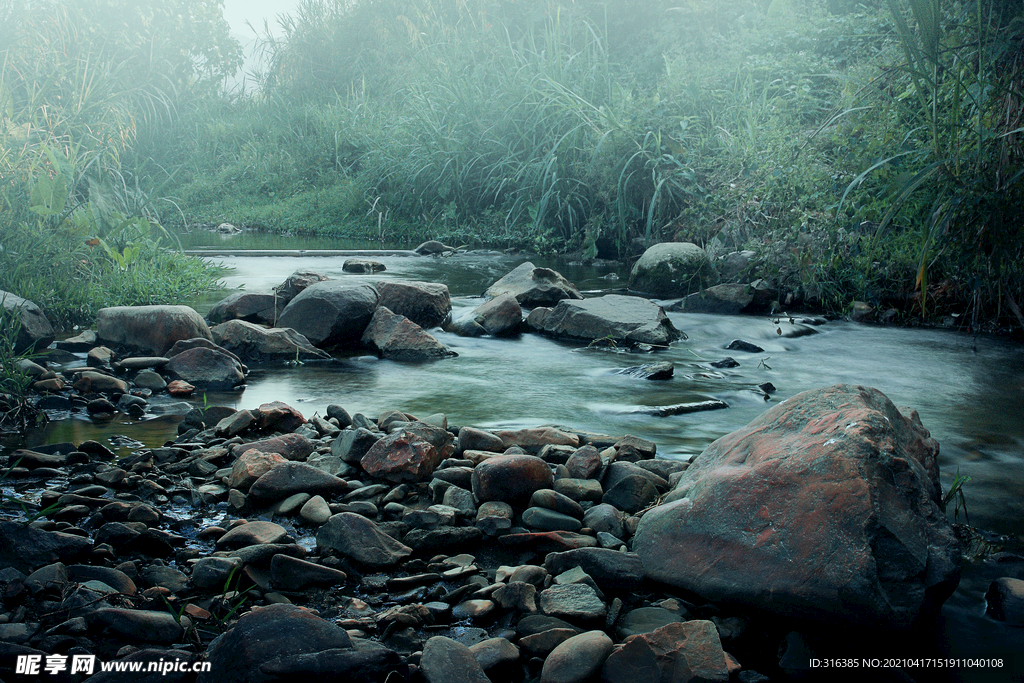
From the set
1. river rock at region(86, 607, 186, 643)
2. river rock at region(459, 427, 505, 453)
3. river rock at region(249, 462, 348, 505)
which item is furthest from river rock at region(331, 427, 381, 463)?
river rock at region(86, 607, 186, 643)

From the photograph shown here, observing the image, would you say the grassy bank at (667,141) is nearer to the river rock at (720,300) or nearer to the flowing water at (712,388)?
the river rock at (720,300)

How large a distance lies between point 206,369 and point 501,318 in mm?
2198

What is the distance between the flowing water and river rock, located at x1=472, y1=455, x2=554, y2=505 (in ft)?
2.79

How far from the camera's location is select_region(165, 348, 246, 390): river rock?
3.86m

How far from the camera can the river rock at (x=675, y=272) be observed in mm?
7089

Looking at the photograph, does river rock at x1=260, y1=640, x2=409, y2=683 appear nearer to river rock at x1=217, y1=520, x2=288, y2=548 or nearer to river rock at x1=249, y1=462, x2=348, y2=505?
river rock at x1=217, y1=520, x2=288, y2=548

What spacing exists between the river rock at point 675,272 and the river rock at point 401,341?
9.97 feet

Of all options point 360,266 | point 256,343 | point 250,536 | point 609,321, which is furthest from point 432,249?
A: point 250,536

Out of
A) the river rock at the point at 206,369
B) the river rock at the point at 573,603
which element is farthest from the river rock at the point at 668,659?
the river rock at the point at 206,369

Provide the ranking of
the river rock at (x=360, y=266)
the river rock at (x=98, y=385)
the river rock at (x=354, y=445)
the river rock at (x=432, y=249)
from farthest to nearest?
the river rock at (x=432, y=249), the river rock at (x=360, y=266), the river rock at (x=98, y=385), the river rock at (x=354, y=445)

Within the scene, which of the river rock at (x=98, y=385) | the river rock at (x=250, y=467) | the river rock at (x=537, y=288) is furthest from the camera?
the river rock at (x=537, y=288)

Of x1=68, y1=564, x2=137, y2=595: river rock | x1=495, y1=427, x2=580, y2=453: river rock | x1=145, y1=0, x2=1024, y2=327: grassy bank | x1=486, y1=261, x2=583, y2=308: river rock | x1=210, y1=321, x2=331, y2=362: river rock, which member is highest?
x1=145, y1=0, x2=1024, y2=327: grassy bank

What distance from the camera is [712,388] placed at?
164 inches

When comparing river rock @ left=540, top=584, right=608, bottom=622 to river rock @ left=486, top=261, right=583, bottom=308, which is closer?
river rock @ left=540, top=584, right=608, bottom=622
